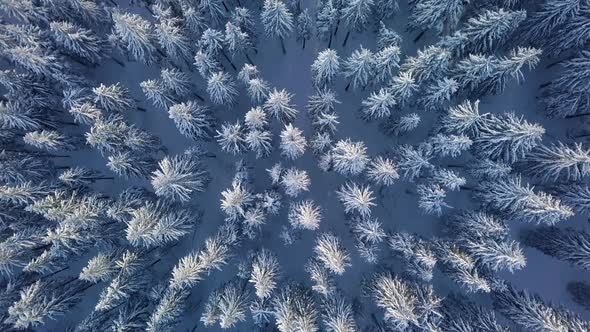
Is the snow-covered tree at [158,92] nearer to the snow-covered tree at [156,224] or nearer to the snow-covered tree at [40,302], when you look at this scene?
the snow-covered tree at [156,224]

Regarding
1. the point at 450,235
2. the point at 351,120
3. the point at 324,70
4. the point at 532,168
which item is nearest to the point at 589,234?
the point at 532,168

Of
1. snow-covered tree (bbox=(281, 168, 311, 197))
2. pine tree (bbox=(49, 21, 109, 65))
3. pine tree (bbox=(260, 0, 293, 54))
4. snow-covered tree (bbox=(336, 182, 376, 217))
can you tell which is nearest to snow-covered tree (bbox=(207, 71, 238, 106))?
pine tree (bbox=(260, 0, 293, 54))

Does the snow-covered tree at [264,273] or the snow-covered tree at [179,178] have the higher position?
the snow-covered tree at [179,178]

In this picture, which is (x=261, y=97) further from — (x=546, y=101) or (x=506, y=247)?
(x=546, y=101)

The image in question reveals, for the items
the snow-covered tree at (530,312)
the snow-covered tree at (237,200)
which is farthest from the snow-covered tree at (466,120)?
the snow-covered tree at (237,200)

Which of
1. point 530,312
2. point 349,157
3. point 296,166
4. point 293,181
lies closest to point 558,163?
point 530,312

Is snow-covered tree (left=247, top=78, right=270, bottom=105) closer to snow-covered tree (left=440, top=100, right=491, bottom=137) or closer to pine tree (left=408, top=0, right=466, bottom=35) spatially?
pine tree (left=408, top=0, right=466, bottom=35)

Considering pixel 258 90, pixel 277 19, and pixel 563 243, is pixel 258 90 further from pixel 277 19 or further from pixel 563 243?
pixel 563 243
